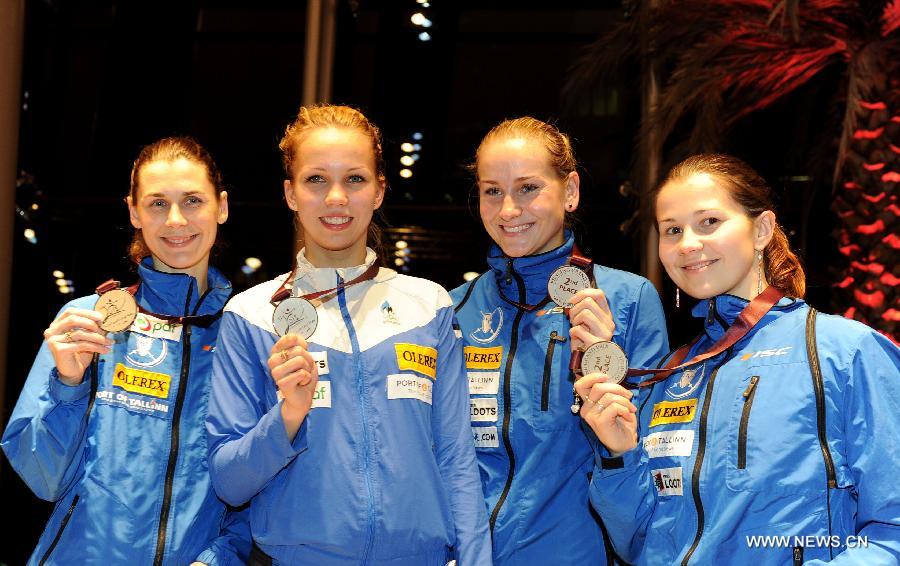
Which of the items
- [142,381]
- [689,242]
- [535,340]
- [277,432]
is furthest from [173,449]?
[689,242]

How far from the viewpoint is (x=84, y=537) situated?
2902mm

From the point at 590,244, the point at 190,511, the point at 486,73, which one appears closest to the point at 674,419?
the point at 190,511

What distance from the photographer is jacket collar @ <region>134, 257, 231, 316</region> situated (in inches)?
129

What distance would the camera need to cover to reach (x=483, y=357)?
3182 millimetres

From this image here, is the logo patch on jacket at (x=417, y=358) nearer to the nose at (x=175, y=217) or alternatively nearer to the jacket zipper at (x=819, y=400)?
the nose at (x=175, y=217)

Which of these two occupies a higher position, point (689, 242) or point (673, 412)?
point (689, 242)

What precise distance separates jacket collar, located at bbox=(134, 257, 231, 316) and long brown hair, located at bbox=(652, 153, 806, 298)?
62.5 inches

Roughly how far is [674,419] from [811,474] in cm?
44

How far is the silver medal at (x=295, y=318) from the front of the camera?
270 centimetres

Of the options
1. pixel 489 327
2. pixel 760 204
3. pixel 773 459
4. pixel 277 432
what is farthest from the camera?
pixel 489 327

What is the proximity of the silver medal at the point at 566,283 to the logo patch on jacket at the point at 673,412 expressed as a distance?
0.43m

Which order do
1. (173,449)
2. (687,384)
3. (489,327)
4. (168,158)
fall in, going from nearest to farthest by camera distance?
(687,384), (173,449), (489,327), (168,158)

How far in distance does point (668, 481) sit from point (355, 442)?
0.85 m

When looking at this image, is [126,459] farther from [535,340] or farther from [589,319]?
[589,319]
